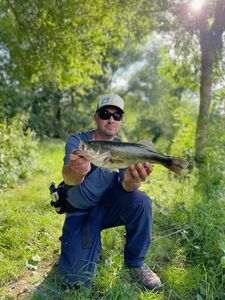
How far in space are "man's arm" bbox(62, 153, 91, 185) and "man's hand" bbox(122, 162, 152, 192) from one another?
0.35 metres

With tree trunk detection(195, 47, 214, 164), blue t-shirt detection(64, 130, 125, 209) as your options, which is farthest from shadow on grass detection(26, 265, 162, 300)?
tree trunk detection(195, 47, 214, 164)

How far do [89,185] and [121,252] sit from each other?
0.95 meters

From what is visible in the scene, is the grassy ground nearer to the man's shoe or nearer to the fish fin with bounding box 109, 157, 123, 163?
the man's shoe

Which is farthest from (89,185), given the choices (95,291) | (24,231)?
(24,231)

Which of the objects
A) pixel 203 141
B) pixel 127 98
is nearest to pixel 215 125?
pixel 203 141

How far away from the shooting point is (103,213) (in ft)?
11.5

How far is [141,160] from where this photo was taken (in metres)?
2.79

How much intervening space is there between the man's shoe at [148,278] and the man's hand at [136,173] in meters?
0.80

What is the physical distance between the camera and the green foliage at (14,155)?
23.3 feet

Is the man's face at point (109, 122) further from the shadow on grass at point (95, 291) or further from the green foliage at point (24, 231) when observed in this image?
the green foliage at point (24, 231)

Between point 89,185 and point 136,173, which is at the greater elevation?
point 136,173

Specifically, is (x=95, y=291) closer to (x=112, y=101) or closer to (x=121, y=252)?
(x=121, y=252)

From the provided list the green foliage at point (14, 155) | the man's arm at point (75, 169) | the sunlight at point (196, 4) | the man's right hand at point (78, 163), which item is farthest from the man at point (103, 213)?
the sunlight at point (196, 4)

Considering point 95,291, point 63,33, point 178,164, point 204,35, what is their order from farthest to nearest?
1. point 204,35
2. point 63,33
3. point 95,291
4. point 178,164
